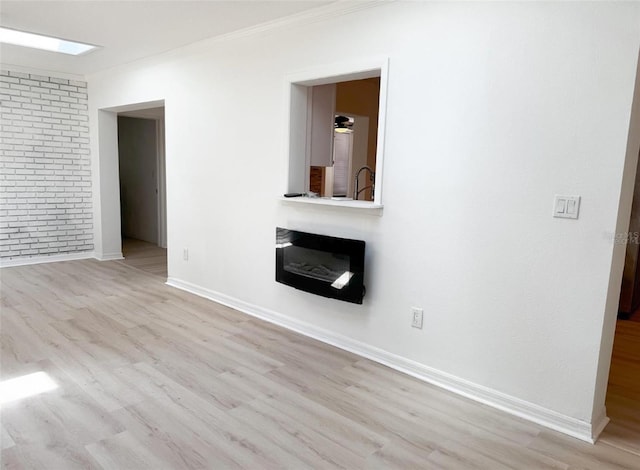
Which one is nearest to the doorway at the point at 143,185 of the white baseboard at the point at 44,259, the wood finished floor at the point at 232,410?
the white baseboard at the point at 44,259

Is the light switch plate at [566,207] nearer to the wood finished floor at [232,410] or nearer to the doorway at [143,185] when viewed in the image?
the wood finished floor at [232,410]

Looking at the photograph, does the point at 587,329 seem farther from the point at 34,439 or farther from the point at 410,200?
the point at 34,439

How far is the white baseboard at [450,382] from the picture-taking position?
2.25m

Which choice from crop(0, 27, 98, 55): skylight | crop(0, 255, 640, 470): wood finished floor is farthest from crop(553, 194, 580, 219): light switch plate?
crop(0, 27, 98, 55): skylight

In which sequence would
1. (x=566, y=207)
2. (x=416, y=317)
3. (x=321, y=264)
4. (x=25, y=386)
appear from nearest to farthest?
(x=566, y=207)
(x=25, y=386)
(x=416, y=317)
(x=321, y=264)

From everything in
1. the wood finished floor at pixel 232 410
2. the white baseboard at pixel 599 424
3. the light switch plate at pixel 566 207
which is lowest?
the wood finished floor at pixel 232 410

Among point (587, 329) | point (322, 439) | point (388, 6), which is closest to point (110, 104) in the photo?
point (388, 6)

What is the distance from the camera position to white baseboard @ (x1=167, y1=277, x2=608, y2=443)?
2.25 meters

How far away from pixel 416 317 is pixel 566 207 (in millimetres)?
1093

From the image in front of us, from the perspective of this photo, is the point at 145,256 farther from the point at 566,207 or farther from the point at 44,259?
the point at 566,207

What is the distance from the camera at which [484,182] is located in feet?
8.00

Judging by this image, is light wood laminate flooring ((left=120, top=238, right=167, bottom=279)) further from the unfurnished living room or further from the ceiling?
the ceiling

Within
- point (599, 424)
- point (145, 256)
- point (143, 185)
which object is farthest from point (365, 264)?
point (143, 185)

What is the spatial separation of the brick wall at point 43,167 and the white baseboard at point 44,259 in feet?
0.16
